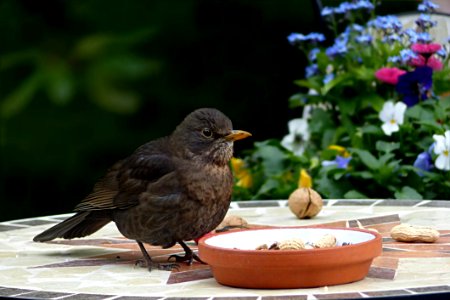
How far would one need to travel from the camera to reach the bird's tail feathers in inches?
115

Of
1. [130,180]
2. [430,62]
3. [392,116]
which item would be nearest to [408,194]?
[392,116]

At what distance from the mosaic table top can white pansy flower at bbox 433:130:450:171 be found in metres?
0.74

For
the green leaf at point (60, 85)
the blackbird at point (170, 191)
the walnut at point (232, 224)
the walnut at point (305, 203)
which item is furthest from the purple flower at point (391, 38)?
the blackbird at point (170, 191)

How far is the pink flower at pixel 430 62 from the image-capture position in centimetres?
471

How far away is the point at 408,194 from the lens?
13.8 feet

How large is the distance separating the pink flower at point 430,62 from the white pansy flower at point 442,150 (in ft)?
1.98

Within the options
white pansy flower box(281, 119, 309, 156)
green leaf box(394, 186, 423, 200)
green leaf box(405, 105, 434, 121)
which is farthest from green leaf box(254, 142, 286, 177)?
green leaf box(394, 186, 423, 200)

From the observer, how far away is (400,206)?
3383 millimetres

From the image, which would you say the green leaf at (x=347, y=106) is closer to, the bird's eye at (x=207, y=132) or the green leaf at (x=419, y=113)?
the green leaf at (x=419, y=113)

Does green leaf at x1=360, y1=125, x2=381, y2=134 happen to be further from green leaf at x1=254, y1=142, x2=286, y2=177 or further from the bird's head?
the bird's head

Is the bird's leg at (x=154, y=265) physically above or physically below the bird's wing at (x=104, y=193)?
below

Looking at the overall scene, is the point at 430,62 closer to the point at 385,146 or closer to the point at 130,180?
the point at 385,146

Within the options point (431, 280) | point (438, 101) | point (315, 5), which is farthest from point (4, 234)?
point (315, 5)

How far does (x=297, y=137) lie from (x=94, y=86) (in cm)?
108
